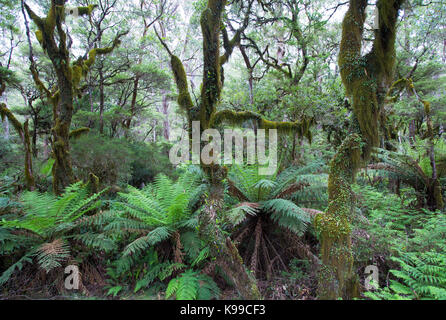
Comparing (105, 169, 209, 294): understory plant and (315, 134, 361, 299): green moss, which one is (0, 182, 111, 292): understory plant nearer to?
(105, 169, 209, 294): understory plant

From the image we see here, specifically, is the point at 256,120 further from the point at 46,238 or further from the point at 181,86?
the point at 46,238

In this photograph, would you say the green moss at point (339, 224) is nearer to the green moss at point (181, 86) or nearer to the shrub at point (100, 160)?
the green moss at point (181, 86)

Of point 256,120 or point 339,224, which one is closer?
point 339,224

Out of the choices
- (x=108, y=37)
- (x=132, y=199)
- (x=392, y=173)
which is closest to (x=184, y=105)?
(x=132, y=199)

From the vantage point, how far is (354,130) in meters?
2.39

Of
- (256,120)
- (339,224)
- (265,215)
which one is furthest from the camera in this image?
(256,120)

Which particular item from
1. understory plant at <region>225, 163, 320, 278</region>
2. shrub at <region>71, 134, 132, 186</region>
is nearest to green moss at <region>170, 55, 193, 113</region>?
understory plant at <region>225, 163, 320, 278</region>

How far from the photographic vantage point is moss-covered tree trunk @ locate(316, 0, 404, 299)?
2086mm

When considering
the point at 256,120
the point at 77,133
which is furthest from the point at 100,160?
the point at 256,120

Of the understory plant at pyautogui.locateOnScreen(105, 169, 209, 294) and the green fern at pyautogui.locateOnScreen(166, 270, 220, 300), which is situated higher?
the understory plant at pyautogui.locateOnScreen(105, 169, 209, 294)

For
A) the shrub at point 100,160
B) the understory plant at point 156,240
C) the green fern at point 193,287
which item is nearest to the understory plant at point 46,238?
the understory plant at point 156,240

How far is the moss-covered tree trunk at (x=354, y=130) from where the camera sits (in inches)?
82.1
